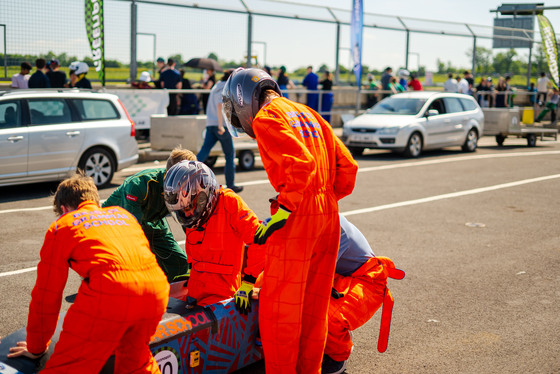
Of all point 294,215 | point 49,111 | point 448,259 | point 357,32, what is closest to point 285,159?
point 294,215

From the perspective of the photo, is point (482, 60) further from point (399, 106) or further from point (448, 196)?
point (448, 196)

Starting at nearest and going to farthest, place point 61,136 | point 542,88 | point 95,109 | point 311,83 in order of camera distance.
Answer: point 61,136 → point 95,109 → point 311,83 → point 542,88

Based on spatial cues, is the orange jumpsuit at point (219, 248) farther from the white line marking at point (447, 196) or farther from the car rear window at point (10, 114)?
the car rear window at point (10, 114)

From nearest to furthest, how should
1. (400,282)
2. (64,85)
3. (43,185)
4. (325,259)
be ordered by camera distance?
(325,259)
(400,282)
(43,185)
(64,85)

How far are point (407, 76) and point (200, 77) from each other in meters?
7.83

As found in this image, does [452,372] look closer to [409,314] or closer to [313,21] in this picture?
[409,314]

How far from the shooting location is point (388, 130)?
15734 mm

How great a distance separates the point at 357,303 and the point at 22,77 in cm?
1147

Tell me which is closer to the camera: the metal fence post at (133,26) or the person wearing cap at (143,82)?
the metal fence post at (133,26)

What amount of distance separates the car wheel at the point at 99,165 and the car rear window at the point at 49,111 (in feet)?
2.17

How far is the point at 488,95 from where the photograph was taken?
82.0ft

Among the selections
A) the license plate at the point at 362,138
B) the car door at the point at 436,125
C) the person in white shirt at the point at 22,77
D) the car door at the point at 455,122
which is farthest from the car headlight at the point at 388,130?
the person in white shirt at the point at 22,77

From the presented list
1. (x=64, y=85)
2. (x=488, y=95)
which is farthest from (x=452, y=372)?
(x=488, y=95)

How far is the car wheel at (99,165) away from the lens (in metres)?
10.4
